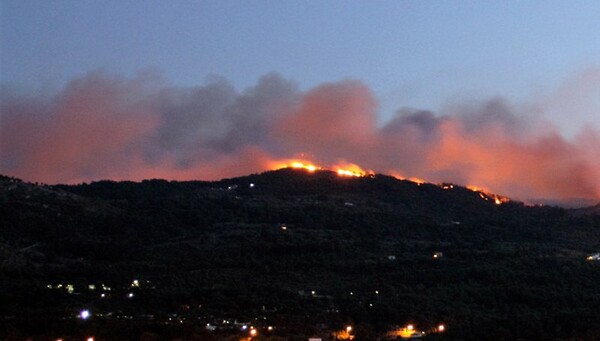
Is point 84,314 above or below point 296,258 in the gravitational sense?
below

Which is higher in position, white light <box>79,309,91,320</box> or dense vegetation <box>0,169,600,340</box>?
dense vegetation <box>0,169,600,340</box>

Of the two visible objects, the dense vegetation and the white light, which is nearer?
the white light

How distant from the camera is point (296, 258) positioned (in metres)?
71.0

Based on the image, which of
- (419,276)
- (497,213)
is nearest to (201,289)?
(419,276)

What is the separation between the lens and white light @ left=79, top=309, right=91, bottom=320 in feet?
155

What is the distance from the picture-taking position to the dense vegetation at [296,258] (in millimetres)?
50406

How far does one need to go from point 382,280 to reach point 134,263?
16.3 meters

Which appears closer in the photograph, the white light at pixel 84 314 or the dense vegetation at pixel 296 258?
the white light at pixel 84 314

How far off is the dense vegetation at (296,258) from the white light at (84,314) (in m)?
0.70

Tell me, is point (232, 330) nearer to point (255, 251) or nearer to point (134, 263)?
point (134, 263)

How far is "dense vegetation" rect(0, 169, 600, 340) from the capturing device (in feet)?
165

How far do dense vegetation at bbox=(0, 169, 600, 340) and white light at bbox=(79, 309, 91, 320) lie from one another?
0.70 meters

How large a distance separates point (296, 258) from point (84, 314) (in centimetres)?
2509

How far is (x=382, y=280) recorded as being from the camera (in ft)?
207
